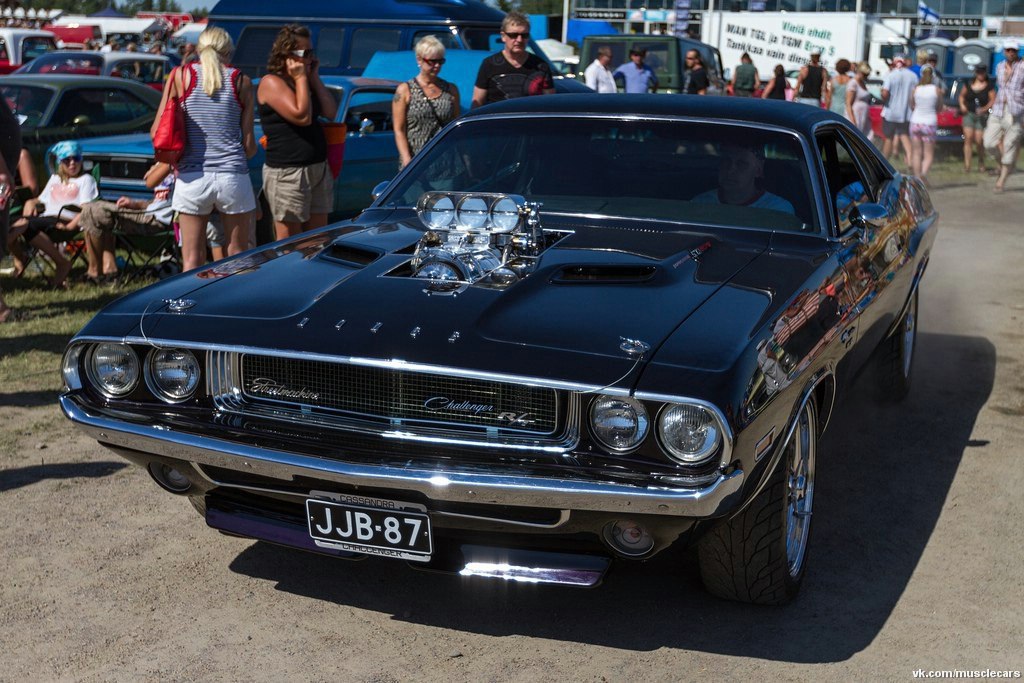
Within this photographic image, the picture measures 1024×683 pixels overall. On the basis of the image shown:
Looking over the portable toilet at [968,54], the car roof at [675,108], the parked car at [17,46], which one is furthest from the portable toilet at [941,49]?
the car roof at [675,108]

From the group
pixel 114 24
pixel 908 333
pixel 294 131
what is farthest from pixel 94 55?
pixel 114 24

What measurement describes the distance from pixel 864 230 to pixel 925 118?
40.7 feet

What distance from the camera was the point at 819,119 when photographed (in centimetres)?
495

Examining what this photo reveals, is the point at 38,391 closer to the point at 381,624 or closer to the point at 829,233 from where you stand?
the point at 381,624

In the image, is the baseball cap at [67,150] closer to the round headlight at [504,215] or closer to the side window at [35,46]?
the round headlight at [504,215]

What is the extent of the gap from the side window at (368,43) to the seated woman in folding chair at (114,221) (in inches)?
221

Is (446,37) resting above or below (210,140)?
above

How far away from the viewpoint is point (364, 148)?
9.76 meters

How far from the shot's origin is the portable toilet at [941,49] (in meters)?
29.7

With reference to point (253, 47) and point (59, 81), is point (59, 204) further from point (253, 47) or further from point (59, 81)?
Result: point (253, 47)

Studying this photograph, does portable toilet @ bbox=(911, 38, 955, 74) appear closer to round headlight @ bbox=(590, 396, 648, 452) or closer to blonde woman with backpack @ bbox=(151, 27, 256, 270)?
blonde woman with backpack @ bbox=(151, 27, 256, 270)

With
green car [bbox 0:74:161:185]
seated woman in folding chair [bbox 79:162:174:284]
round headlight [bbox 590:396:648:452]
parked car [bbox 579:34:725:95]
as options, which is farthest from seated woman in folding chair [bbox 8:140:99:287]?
parked car [bbox 579:34:725:95]

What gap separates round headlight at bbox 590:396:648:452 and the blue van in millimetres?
11025

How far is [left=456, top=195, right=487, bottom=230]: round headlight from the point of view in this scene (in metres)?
3.99
